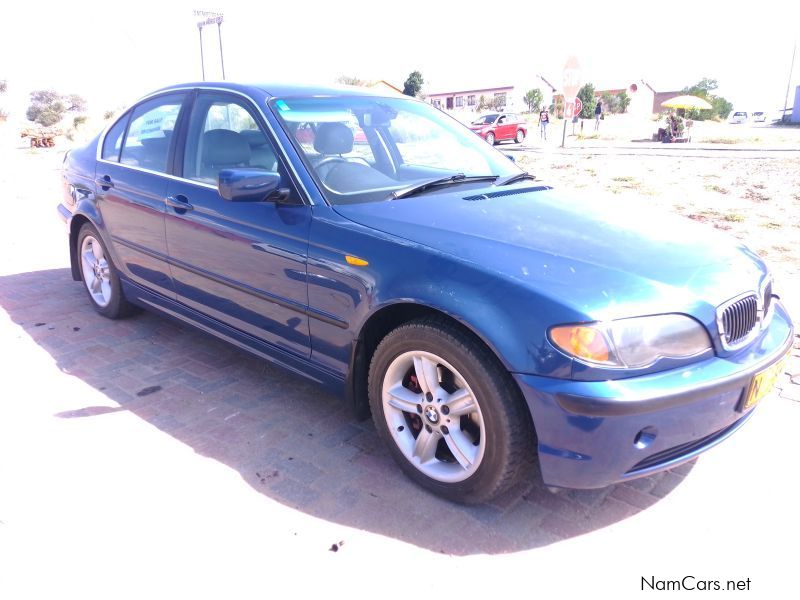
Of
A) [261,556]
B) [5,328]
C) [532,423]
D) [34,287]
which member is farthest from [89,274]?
[532,423]

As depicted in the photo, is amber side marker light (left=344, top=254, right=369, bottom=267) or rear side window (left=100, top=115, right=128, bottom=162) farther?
rear side window (left=100, top=115, right=128, bottom=162)

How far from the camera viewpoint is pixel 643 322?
6.95 feet

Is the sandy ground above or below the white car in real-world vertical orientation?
below

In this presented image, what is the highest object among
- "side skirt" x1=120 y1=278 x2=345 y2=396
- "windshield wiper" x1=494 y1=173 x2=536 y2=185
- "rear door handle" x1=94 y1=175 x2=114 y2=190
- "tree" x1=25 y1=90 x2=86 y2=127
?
"tree" x1=25 y1=90 x2=86 y2=127

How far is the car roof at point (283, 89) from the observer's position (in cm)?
332

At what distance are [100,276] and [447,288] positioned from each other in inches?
136

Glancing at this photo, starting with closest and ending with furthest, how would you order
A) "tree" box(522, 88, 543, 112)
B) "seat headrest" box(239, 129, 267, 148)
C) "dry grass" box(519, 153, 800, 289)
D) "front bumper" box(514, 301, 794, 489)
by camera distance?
"front bumper" box(514, 301, 794, 489) < "seat headrest" box(239, 129, 267, 148) < "dry grass" box(519, 153, 800, 289) < "tree" box(522, 88, 543, 112)

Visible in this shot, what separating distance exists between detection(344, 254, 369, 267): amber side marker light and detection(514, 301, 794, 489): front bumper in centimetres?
83

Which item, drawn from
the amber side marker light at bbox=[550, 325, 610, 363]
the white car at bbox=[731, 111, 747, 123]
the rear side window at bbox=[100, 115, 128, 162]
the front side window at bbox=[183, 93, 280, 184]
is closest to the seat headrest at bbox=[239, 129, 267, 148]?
the front side window at bbox=[183, 93, 280, 184]

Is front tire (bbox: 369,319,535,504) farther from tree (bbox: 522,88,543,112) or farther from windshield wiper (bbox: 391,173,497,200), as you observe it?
tree (bbox: 522,88,543,112)

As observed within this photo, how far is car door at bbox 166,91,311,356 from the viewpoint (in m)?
2.91

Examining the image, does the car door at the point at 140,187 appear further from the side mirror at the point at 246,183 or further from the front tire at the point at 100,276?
the side mirror at the point at 246,183

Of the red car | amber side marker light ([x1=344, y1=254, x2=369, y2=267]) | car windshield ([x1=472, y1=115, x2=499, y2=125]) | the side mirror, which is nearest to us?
amber side marker light ([x1=344, y1=254, x2=369, y2=267])

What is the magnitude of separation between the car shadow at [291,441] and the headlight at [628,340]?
782 millimetres
